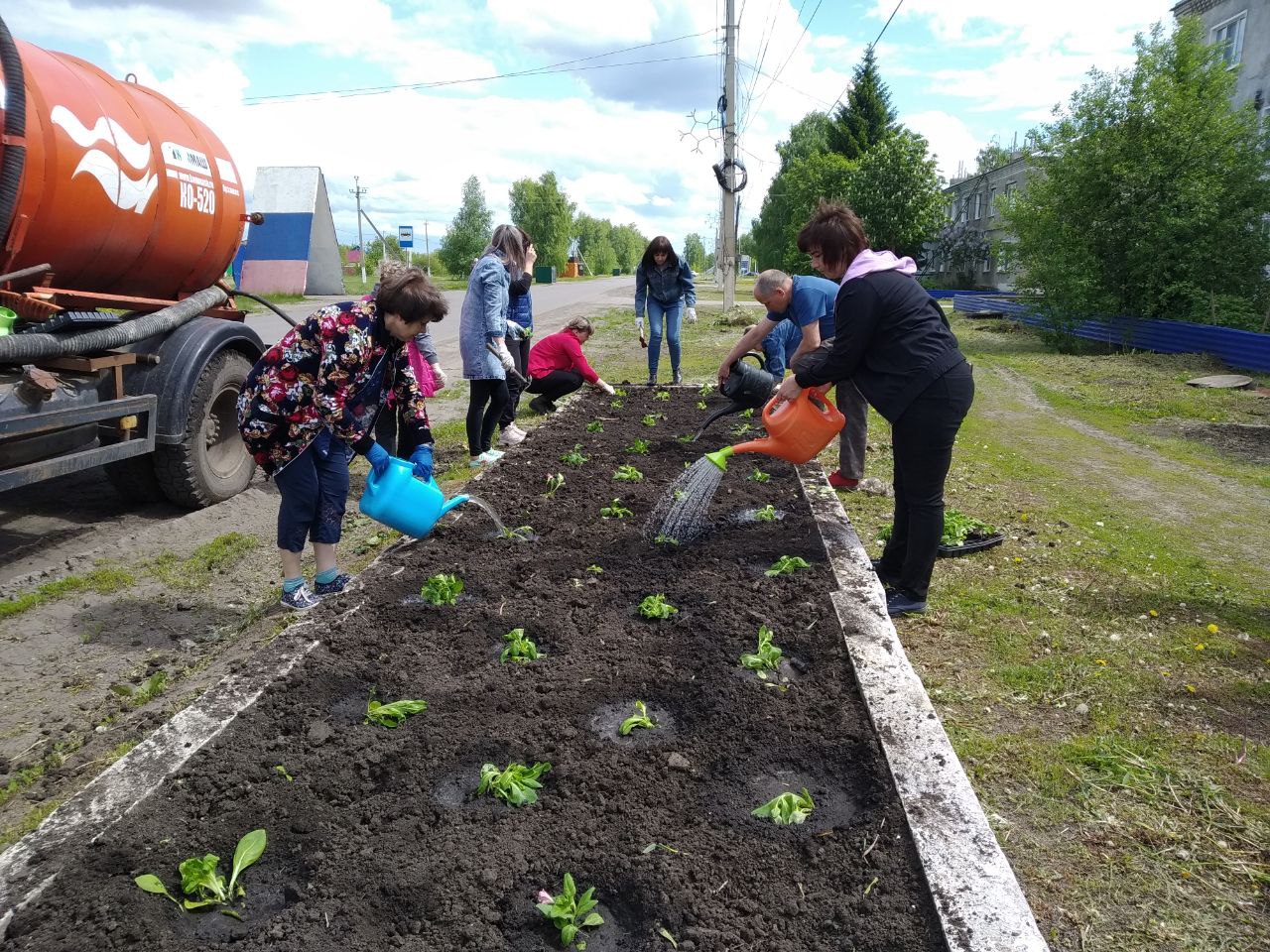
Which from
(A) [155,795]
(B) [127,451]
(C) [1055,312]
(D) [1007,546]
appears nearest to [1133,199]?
(C) [1055,312]

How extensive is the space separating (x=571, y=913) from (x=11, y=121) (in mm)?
4398

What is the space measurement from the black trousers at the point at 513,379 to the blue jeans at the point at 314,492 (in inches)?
135

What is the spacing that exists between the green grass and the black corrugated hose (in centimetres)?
180

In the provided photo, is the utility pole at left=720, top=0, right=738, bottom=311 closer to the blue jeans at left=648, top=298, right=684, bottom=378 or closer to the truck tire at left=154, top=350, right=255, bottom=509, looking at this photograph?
the blue jeans at left=648, top=298, right=684, bottom=378

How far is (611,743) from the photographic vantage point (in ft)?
9.19

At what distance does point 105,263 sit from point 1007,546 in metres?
5.72

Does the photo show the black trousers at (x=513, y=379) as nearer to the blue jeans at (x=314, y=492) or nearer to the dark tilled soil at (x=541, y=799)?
the blue jeans at (x=314, y=492)

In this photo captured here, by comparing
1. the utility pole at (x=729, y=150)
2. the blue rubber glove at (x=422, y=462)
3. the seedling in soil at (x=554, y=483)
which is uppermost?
the utility pole at (x=729, y=150)

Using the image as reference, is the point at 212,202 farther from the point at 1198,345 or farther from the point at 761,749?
the point at 1198,345

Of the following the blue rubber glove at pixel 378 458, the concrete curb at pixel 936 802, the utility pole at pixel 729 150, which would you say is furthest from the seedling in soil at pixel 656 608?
the utility pole at pixel 729 150

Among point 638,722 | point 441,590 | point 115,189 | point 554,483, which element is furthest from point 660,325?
point 638,722

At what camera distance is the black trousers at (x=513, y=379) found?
25.1 ft

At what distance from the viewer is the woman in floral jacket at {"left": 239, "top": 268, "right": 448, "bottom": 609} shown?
12.0 ft

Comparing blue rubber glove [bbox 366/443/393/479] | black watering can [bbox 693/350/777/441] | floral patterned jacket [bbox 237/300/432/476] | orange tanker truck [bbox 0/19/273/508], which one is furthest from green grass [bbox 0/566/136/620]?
black watering can [bbox 693/350/777/441]
